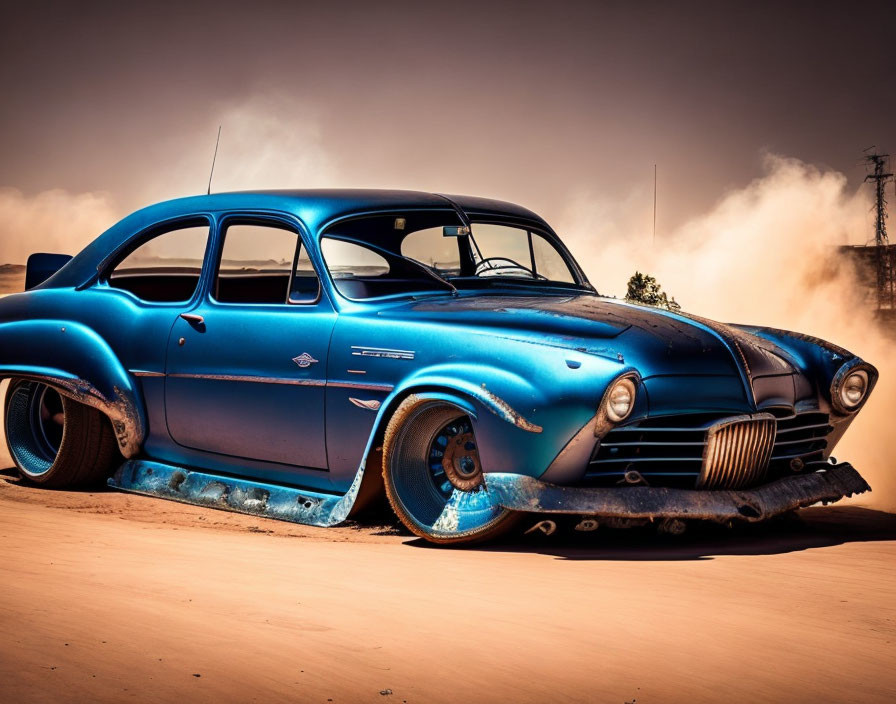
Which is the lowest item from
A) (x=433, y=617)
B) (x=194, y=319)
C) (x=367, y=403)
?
(x=433, y=617)

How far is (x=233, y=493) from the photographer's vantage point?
679cm

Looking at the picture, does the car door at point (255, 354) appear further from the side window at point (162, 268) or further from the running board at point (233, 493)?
the side window at point (162, 268)

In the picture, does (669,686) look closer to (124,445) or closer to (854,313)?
(124,445)

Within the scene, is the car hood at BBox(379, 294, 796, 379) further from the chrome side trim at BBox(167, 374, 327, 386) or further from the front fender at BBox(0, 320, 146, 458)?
the front fender at BBox(0, 320, 146, 458)

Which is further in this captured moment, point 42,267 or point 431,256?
point 42,267

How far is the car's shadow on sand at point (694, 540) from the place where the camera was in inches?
223

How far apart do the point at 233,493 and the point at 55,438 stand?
1.75 m

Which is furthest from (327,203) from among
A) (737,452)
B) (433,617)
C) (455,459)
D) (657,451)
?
(433,617)

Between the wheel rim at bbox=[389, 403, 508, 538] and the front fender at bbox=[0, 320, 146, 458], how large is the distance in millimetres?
2005

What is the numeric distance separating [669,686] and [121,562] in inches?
93.8

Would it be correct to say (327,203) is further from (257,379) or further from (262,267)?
(257,379)

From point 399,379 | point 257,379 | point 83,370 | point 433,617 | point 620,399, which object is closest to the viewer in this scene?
point 433,617

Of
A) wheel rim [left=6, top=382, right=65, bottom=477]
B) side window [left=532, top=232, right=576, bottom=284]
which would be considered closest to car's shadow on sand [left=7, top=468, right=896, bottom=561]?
side window [left=532, top=232, right=576, bottom=284]

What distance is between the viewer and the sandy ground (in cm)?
342
